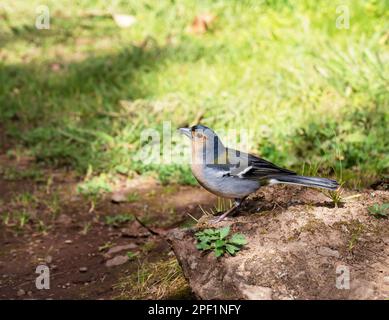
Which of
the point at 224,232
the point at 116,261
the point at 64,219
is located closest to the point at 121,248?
the point at 116,261

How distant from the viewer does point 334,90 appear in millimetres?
7176

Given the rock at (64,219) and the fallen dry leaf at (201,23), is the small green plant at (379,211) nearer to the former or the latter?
the rock at (64,219)

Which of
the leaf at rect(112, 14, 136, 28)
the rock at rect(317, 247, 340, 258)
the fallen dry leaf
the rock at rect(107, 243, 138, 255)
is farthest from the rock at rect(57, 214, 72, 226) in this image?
the leaf at rect(112, 14, 136, 28)

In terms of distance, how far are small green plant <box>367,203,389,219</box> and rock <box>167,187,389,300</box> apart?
0.17 feet

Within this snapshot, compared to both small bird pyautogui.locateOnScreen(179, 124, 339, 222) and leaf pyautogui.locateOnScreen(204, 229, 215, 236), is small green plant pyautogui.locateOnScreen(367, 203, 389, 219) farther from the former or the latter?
leaf pyautogui.locateOnScreen(204, 229, 215, 236)

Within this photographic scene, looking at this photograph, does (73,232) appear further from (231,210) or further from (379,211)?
(379,211)

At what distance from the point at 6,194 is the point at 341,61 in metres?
3.88

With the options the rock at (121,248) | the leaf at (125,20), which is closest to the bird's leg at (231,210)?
the rock at (121,248)

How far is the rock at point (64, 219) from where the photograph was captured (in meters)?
5.87

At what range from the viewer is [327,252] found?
3.85 metres

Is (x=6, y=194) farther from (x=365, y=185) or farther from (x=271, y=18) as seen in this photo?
(x=271, y=18)

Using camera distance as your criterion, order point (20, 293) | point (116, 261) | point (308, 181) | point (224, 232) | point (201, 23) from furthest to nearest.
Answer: point (201, 23)
point (116, 261)
point (20, 293)
point (308, 181)
point (224, 232)

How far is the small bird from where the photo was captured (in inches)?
160

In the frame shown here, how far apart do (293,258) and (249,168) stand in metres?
0.67
